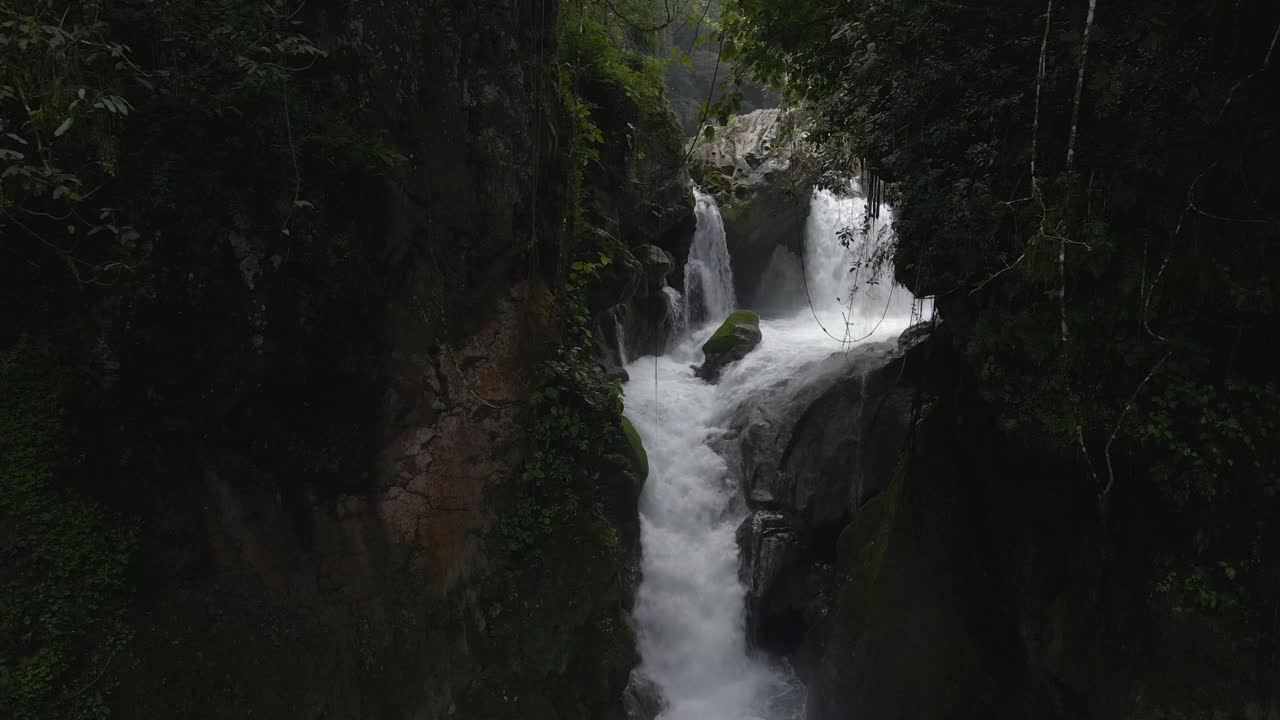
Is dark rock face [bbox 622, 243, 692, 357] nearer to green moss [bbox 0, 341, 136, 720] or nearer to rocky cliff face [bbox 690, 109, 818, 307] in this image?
rocky cliff face [bbox 690, 109, 818, 307]

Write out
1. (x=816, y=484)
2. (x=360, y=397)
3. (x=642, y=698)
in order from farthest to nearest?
(x=816, y=484), (x=642, y=698), (x=360, y=397)

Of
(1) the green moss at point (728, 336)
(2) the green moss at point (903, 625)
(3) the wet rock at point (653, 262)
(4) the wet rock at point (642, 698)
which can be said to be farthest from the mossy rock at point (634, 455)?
(1) the green moss at point (728, 336)

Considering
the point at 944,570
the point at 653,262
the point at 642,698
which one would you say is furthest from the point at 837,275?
the point at 642,698

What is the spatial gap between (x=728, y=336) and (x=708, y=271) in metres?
3.60

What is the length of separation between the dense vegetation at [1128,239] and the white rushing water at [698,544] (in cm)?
313

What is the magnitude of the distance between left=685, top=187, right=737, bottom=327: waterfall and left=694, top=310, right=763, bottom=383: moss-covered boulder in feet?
6.95

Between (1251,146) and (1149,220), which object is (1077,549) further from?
(1251,146)

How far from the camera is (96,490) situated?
417cm

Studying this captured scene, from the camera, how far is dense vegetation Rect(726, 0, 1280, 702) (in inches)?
159

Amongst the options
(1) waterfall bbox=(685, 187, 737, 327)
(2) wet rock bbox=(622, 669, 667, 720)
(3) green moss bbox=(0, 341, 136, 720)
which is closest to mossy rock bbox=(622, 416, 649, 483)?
(2) wet rock bbox=(622, 669, 667, 720)

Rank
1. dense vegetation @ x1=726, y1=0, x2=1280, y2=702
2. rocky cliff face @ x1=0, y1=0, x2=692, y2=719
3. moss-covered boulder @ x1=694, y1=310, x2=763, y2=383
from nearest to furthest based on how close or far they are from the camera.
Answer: dense vegetation @ x1=726, y1=0, x2=1280, y2=702, rocky cliff face @ x1=0, y1=0, x2=692, y2=719, moss-covered boulder @ x1=694, y1=310, x2=763, y2=383

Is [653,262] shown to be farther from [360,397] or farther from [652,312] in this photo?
[360,397]

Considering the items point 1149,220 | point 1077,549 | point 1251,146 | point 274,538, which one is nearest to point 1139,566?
point 1077,549

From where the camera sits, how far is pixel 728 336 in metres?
12.7
